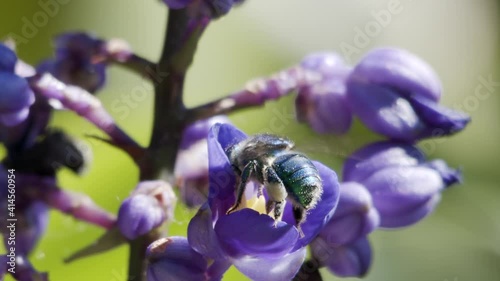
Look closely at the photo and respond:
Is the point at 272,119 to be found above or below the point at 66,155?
below

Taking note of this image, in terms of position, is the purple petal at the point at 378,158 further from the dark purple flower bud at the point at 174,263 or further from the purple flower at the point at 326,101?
the dark purple flower bud at the point at 174,263

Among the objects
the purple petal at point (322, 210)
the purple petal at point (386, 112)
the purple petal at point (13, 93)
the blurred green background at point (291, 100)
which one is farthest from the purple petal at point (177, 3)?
the blurred green background at point (291, 100)

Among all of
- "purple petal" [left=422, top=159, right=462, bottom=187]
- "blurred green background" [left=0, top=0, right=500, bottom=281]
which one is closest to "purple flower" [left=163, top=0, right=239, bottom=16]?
"purple petal" [left=422, top=159, right=462, bottom=187]

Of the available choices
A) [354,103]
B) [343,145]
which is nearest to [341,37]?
[354,103]

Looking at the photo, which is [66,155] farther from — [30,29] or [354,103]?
[30,29]

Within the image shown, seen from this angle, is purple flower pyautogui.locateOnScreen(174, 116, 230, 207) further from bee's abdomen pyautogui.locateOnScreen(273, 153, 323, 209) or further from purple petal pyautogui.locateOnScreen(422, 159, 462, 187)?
purple petal pyautogui.locateOnScreen(422, 159, 462, 187)

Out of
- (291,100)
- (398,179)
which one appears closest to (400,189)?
(398,179)
